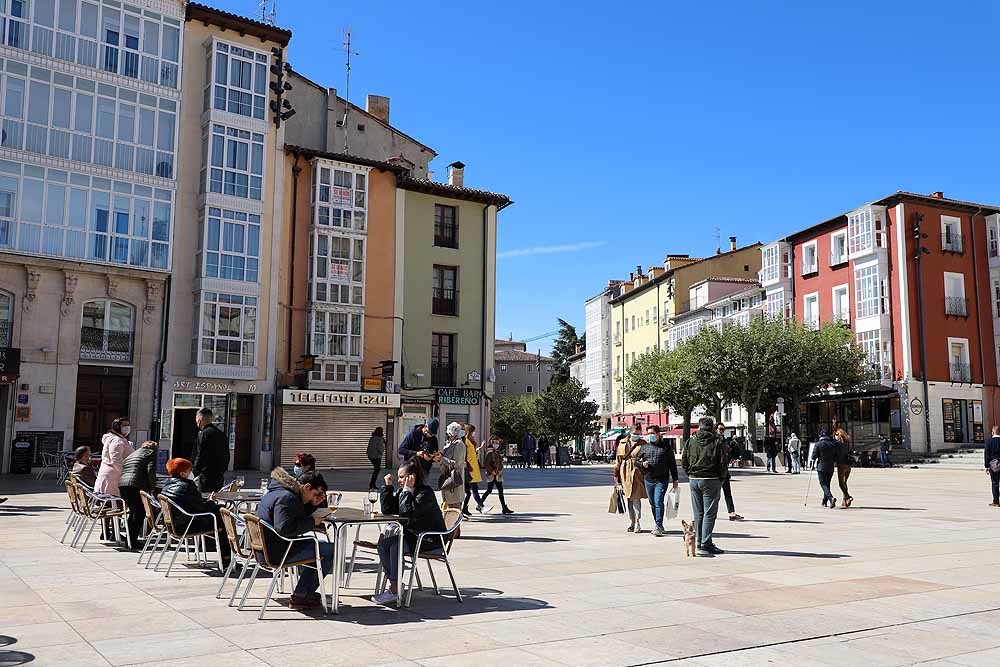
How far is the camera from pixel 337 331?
34.9 meters

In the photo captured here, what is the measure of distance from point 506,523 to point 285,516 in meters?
8.31

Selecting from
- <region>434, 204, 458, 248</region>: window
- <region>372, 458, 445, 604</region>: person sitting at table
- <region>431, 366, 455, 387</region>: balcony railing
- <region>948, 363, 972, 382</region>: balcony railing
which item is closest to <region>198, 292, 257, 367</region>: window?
<region>431, 366, 455, 387</region>: balcony railing

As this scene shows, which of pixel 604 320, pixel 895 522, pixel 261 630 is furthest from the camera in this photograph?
pixel 604 320

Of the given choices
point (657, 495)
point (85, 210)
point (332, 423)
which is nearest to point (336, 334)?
point (332, 423)

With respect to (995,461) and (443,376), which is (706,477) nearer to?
(995,461)

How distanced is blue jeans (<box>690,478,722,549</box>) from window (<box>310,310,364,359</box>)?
2483 cm

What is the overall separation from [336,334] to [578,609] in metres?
28.3

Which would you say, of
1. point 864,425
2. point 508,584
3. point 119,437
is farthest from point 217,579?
point 864,425

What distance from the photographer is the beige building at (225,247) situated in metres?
30.6

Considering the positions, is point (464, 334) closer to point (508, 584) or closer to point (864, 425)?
point (864, 425)

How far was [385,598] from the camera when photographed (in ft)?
25.0

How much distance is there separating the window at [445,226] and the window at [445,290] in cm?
112

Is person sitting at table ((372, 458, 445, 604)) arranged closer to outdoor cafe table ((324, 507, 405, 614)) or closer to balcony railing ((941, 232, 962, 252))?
outdoor cafe table ((324, 507, 405, 614))

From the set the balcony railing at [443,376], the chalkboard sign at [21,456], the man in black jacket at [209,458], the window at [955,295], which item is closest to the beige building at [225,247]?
the chalkboard sign at [21,456]
